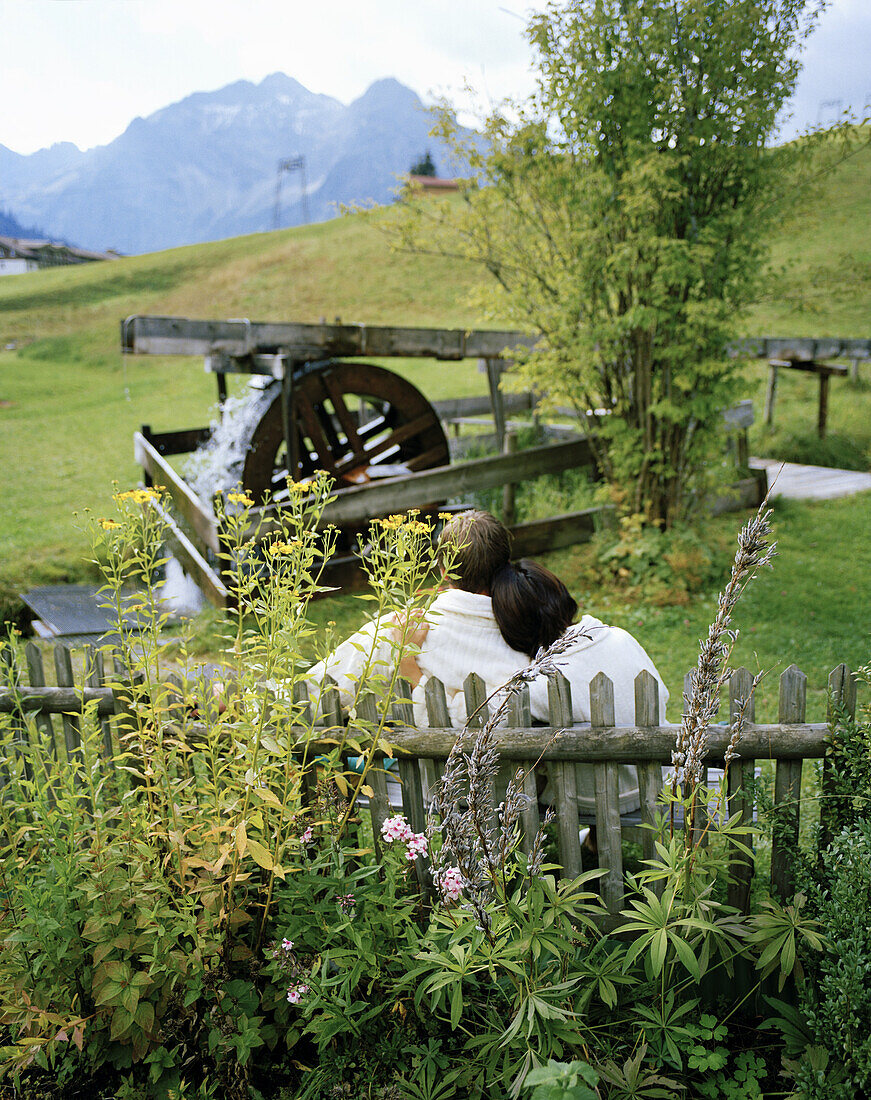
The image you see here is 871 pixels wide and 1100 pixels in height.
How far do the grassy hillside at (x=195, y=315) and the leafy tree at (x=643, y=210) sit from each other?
2.12 ft

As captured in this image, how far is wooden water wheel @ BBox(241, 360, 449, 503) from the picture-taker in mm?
8148

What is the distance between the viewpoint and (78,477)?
13180 mm

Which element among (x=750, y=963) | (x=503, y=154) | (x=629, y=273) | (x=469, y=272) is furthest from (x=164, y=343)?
(x=469, y=272)

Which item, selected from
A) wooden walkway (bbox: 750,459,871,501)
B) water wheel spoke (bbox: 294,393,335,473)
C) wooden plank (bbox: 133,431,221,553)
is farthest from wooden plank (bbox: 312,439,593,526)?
wooden walkway (bbox: 750,459,871,501)

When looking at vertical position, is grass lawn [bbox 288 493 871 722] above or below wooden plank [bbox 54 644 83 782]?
below

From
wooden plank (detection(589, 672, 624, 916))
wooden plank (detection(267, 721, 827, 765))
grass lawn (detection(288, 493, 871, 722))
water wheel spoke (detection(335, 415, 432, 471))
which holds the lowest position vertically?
grass lawn (detection(288, 493, 871, 722))

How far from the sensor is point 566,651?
2.81m

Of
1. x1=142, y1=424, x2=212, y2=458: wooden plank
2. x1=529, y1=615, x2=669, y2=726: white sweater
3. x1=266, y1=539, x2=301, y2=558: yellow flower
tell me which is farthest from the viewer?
x1=142, y1=424, x2=212, y2=458: wooden plank

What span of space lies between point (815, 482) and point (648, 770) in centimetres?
908

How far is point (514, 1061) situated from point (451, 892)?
1.53 ft

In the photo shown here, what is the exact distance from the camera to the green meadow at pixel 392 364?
6246 millimetres

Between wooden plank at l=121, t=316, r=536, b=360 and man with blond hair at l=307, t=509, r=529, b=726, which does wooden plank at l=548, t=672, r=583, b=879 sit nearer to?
man with blond hair at l=307, t=509, r=529, b=726

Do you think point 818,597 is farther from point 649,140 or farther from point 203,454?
point 203,454

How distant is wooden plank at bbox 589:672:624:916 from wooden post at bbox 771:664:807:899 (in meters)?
0.47
